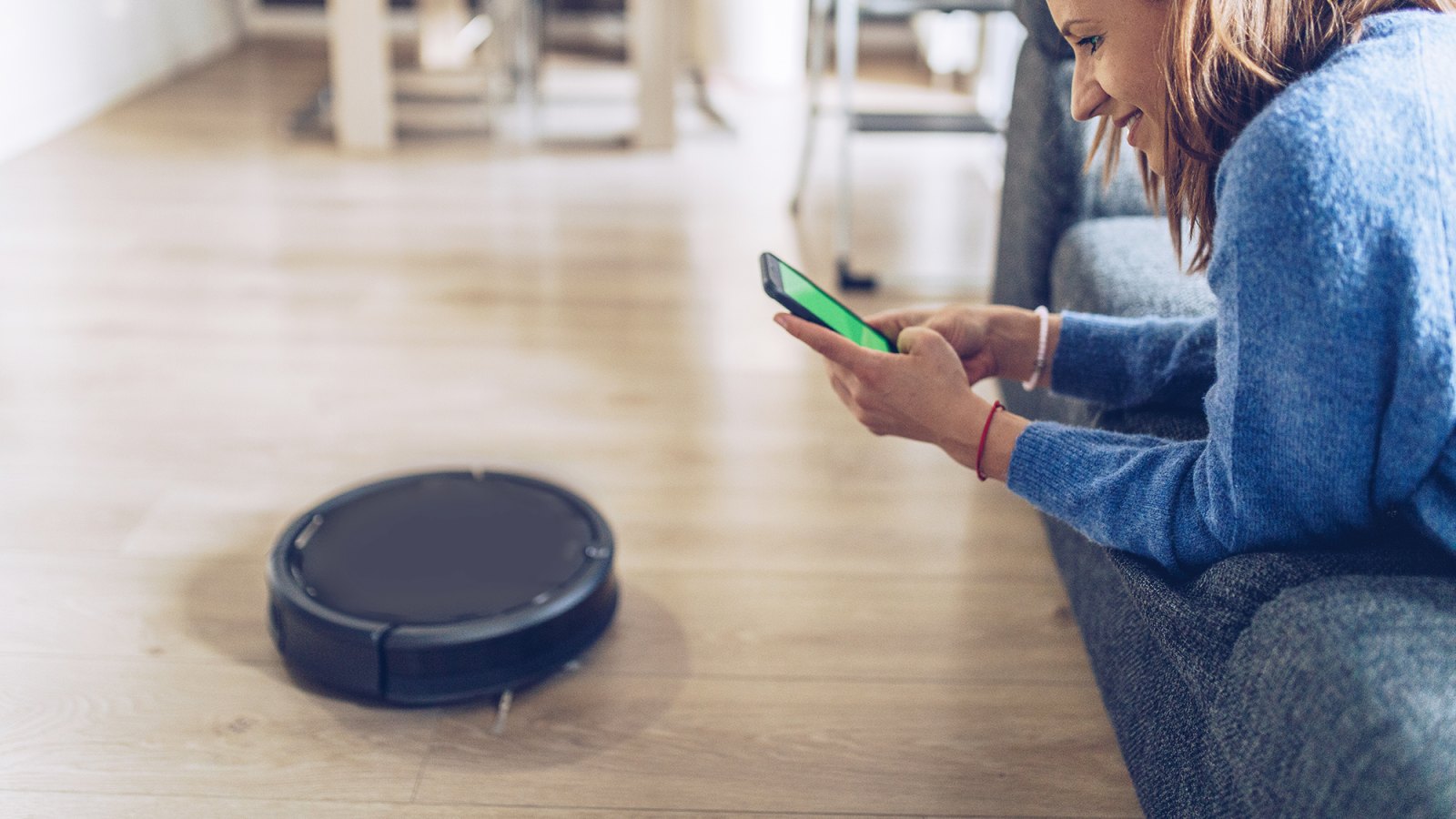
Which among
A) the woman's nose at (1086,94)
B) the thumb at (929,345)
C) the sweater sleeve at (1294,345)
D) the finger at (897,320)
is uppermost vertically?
the woman's nose at (1086,94)

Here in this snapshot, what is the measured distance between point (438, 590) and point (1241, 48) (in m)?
0.87

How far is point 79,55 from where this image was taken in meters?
3.51

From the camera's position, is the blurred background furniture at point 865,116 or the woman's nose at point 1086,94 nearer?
the woman's nose at point 1086,94

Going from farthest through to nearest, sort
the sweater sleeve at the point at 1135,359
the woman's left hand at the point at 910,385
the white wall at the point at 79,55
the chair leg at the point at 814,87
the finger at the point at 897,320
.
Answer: the white wall at the point at 79,55
the chair leg at the point at 814,87
the finger at the point at 897,320
the sweater sleeve at the point at 1135,359
the woman's left hand at the point at 910,385

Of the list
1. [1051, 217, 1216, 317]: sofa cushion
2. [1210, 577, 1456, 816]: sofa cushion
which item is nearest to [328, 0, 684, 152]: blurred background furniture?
[1051, 217, 1216, 317]: sofa cushion

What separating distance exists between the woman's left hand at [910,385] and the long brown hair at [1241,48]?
276 millimetres

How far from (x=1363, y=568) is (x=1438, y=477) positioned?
70 millimetres

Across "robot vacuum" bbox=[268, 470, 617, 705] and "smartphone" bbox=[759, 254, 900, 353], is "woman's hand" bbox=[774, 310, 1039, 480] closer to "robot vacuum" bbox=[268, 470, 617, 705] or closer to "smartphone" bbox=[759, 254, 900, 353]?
"smartphone" bbox=[759, 254, 900, 353]

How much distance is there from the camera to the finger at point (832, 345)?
3.50 ft

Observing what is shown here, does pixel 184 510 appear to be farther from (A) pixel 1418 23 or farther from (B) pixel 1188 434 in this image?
(A) pixel 1418 23

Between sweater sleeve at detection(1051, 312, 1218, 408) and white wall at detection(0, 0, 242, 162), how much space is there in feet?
9.06

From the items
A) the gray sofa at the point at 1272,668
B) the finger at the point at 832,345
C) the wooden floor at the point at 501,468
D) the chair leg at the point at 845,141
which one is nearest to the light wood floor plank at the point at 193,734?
the wooden floor at the point at 501,468

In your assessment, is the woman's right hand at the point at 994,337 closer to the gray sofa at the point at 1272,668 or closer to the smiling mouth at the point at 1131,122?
the gray sofa at the point at 1272,668

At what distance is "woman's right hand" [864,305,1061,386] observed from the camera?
4.09 feet
